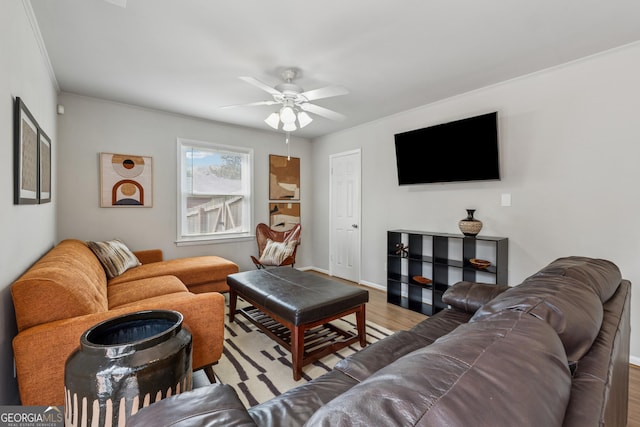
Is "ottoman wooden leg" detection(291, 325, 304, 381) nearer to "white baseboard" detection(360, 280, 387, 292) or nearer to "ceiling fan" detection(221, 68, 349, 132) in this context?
"ceiling fan" detection(221, 68, 349, 132)

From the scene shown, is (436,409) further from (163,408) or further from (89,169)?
(89,169)

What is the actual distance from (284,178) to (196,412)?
439cm

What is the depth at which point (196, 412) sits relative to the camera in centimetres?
72

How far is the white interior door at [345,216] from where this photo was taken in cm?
448

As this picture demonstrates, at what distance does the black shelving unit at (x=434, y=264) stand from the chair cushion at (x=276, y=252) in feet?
4.53

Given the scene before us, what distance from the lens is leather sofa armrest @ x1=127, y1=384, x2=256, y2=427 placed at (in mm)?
691

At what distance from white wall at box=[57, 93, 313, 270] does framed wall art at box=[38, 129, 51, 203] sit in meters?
0.87

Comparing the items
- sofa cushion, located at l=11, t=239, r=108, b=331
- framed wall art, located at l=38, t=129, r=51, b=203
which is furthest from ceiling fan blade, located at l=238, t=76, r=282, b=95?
sofa cushion, located at l=11, t=239, r=108, b=331

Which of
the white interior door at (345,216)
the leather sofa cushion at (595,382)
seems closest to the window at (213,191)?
the white interior door at (345,216)

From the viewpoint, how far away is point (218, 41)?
83.9 inches

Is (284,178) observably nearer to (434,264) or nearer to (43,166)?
(434,264)

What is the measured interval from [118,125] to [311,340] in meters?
3.40

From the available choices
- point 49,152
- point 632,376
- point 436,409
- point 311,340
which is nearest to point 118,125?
point 49,152

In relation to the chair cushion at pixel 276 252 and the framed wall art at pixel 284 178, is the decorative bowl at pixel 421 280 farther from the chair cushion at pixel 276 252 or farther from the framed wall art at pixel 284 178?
the framed wall art at pixel 284 178
